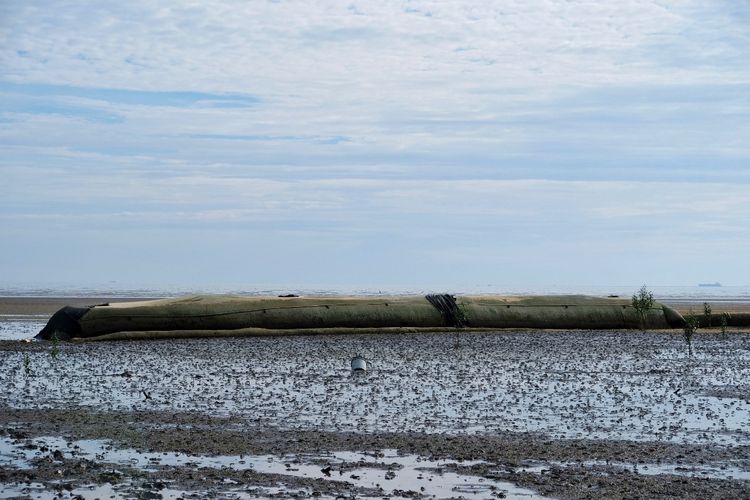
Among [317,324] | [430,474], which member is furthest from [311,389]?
[317,324]

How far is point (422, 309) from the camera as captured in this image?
137 ft

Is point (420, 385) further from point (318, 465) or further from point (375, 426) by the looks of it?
point (318, 465)

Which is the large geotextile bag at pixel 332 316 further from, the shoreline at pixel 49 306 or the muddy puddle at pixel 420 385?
the shoreline at pixel 49 306

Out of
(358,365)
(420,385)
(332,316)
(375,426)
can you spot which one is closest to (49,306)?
(332,316)

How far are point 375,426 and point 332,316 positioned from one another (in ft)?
80.1

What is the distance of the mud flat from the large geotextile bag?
293 inches

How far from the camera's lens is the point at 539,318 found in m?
43.2

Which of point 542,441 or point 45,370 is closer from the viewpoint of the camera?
point 542,441

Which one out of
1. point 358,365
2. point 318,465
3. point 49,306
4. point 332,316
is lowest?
point 318,465

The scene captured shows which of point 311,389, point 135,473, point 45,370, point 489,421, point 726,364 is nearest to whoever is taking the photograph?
point 135,473

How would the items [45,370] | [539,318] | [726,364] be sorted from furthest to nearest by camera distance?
[539,318], [726,364], [45,370]

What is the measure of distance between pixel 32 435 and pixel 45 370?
10.2 m

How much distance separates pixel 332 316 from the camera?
39.8 metres

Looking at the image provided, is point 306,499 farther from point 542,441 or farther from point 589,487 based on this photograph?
point 542,441
